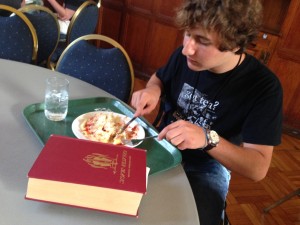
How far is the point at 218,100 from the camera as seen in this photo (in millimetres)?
Answer: 1049

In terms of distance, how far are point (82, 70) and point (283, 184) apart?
5.12ft

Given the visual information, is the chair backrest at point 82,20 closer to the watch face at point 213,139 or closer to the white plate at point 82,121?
the white plate at point 82,121

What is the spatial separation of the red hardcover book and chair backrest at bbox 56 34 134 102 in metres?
0.75

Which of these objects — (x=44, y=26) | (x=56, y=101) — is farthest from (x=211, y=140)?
(x=44, y=26)

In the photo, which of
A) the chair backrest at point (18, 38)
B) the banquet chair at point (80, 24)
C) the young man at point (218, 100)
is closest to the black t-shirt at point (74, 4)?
the banquet chair at point (80, 24)

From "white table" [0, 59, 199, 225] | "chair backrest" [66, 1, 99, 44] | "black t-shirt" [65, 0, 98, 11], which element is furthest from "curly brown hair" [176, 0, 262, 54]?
"black t-shirt" [65, 0, 98, 11]

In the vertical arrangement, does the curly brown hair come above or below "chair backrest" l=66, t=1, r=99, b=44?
above

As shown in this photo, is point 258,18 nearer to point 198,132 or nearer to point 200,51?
point 200,51

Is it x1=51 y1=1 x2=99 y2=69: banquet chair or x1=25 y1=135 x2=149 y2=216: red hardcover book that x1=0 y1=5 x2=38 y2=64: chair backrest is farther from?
x1=25 y1=135 x2=149 y2=216: red hardcover book

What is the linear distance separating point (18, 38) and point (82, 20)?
827 mm

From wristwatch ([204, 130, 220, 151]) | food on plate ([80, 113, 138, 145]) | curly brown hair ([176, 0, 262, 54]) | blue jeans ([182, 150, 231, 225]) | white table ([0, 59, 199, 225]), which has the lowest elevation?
blue jeans ([182, 150, 231, 225])

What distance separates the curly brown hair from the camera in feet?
2.78

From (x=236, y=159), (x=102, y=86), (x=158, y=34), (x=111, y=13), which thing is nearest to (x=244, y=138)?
(x=236, y=159)

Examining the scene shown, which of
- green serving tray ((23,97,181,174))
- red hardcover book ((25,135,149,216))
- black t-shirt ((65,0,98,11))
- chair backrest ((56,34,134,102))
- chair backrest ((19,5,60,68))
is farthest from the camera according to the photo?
black t-shirt ((65,0,98,11))
